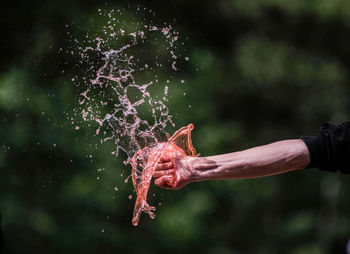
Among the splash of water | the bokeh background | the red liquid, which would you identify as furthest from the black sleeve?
the bokeh background

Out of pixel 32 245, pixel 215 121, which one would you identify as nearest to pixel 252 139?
pixel 215 121

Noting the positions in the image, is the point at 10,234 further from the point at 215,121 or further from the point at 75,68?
the point at 215,121

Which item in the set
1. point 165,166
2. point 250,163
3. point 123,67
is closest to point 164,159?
point 165,166

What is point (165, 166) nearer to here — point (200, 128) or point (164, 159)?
point (164, 159)

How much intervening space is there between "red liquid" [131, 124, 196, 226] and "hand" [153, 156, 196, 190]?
11mm

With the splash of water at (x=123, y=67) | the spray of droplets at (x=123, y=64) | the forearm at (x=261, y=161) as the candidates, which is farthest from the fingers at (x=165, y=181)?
the spray of droplets at (x=123, y=64)

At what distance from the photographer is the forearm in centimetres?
172

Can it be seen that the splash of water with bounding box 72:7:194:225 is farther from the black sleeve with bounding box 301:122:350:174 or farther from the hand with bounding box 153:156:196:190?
the black sleeve with bounding box 301:122:350:174

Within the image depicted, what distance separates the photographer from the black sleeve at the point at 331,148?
5.56 feet

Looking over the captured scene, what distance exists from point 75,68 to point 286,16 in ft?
11.3

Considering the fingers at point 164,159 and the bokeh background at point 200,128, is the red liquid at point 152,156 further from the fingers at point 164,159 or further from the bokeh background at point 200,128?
the bokeh background at point 200,128

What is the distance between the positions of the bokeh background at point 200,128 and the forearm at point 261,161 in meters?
4.25

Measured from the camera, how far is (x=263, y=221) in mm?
6887

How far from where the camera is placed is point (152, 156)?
1.94m
